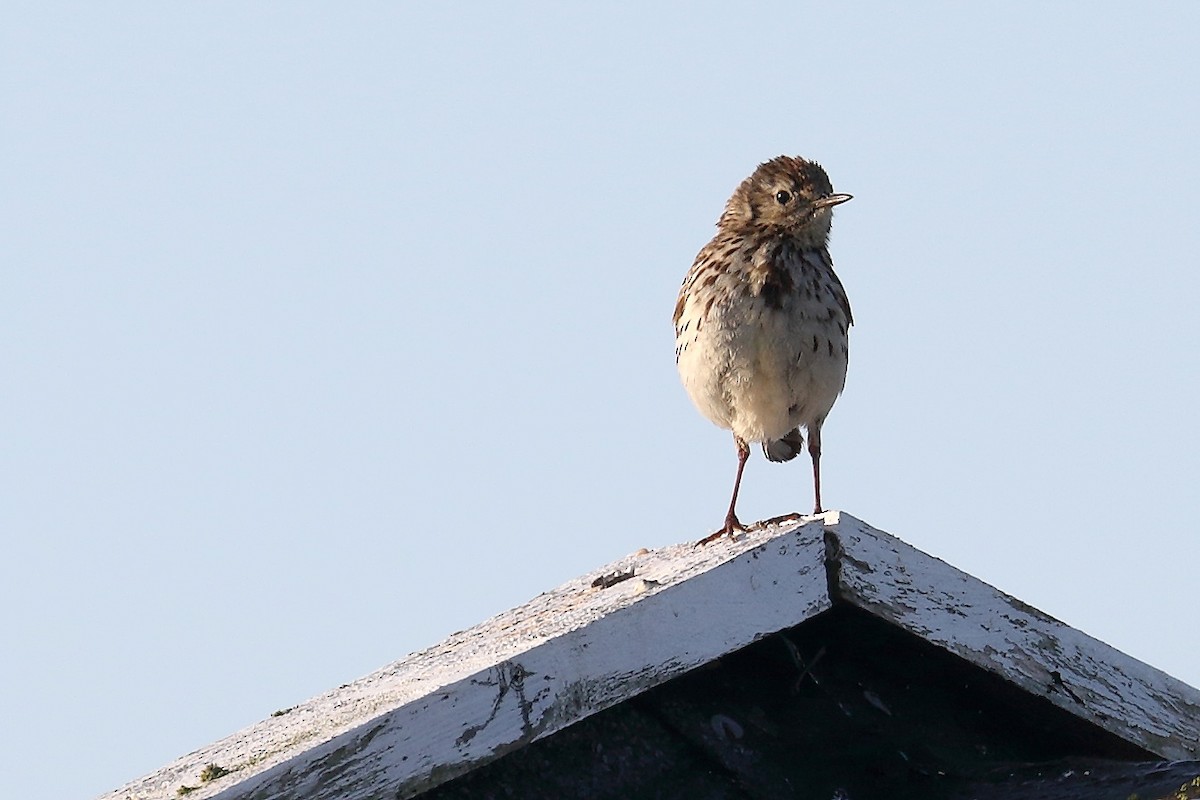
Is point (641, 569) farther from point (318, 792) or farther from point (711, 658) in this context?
point (318, 792)

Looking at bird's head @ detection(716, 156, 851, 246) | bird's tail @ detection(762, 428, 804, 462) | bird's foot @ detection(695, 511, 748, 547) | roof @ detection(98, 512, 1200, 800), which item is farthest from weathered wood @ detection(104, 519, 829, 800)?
bird's tail @ detection(762, 428, 804, 462)

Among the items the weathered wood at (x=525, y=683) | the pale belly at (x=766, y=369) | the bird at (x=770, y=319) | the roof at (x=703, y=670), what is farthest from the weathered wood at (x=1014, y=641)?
the pale belly at (x=766, y=369)

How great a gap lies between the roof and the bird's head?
3.35m

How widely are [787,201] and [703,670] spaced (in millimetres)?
4025

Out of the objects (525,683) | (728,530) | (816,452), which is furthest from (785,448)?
(525,683)

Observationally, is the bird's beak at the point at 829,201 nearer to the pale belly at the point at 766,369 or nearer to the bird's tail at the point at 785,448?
the pale belly at the point at 766,369

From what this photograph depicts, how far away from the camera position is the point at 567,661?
3.72 metres

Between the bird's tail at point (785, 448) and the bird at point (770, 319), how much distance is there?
11.2 inches

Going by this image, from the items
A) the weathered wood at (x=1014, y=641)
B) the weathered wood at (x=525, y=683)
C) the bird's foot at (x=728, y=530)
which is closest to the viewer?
the weathered wood at (x=525, y=683)

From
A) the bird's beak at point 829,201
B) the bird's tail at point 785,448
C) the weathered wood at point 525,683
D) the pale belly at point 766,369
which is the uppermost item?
the bird's beak at point 829,201

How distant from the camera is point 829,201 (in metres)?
7.80

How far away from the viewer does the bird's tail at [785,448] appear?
8.41 m

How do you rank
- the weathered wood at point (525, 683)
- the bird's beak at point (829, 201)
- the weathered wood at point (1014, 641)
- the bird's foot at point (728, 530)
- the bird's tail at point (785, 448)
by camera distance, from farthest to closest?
the bird's tail at point (785, 448), the bird's beak at point (829, 201), the bird's foot at point (728, 530), the weathered wood at point (1014, 641), the weathered wood at point (525, 683)

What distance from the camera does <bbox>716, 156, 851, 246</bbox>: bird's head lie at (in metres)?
7.80
